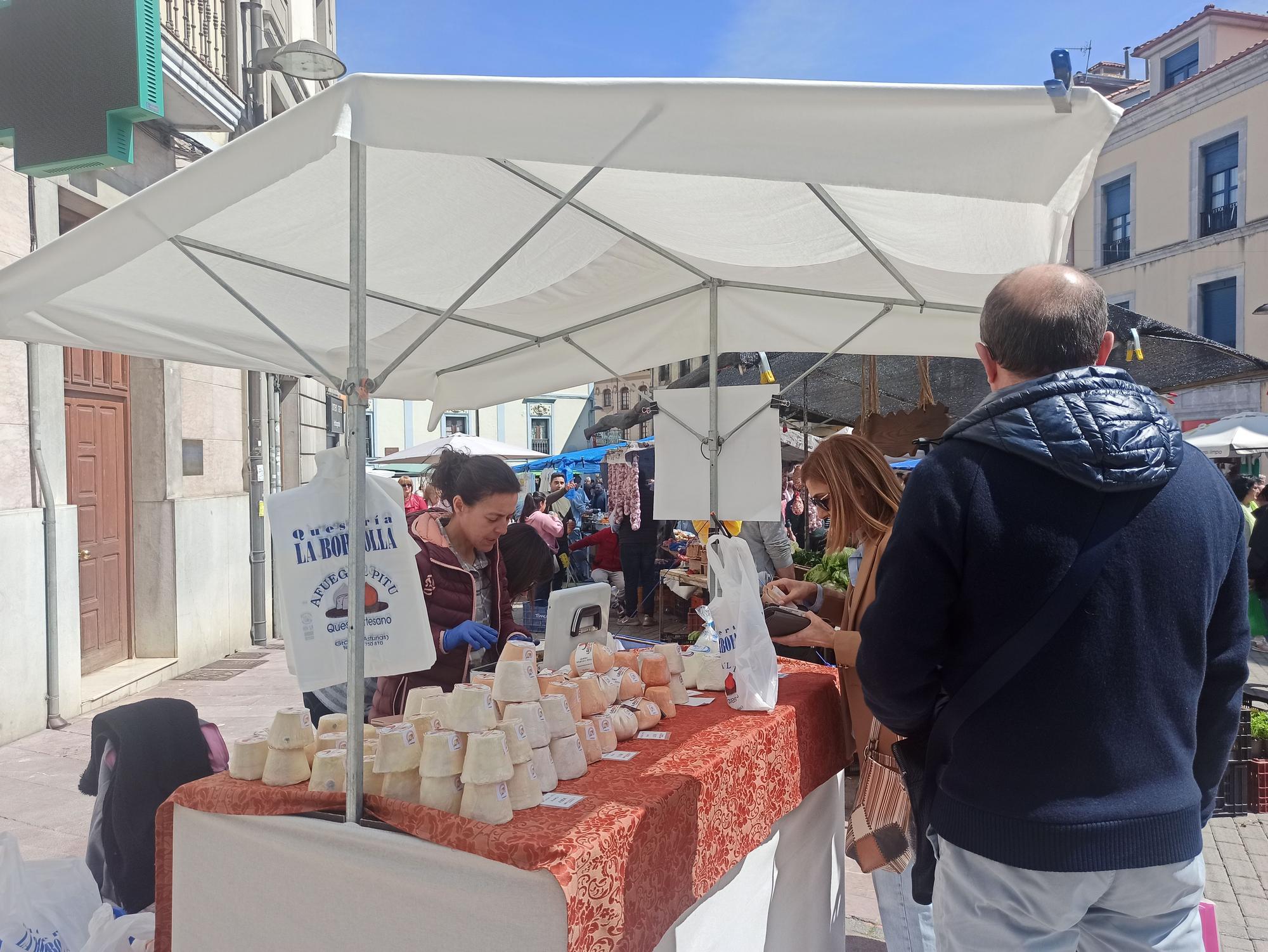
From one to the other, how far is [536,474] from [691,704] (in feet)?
68.5

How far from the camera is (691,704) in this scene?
2861mm

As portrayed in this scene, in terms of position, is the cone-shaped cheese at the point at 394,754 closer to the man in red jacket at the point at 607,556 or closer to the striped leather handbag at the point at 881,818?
the striped leather handbag at the point at 881,818

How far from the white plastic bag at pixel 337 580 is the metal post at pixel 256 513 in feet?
25.6

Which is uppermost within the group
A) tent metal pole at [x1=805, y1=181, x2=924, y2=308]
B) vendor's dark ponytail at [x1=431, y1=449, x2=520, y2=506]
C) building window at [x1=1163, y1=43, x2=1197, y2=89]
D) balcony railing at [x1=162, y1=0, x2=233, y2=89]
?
building window at [x1=1163, y1=43, x2=1197, y2=89]

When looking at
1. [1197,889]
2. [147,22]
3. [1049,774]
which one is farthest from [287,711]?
[147,22]

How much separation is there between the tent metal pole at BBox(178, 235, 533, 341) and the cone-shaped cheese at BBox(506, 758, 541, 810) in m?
1.21

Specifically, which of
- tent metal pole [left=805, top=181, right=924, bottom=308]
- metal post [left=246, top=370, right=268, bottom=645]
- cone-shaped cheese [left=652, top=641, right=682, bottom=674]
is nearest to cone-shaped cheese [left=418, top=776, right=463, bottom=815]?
cone-shaped cheese [left=652, top=641, right=682, bottom=674]

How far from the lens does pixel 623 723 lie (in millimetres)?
2465

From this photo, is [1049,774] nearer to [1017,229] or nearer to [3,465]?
[1017,229]

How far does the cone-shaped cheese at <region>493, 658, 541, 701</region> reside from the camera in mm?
2238

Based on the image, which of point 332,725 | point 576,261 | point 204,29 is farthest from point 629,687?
point 204,29

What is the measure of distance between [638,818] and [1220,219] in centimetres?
2361

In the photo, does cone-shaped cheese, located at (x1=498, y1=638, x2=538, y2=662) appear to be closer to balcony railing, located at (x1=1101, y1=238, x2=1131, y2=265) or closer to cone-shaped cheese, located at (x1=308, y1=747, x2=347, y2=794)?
cone-shaped cheese, located at (x1=308, y1=747, x2=347, y2=794)

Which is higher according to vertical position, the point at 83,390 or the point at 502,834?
the point at 83,390
